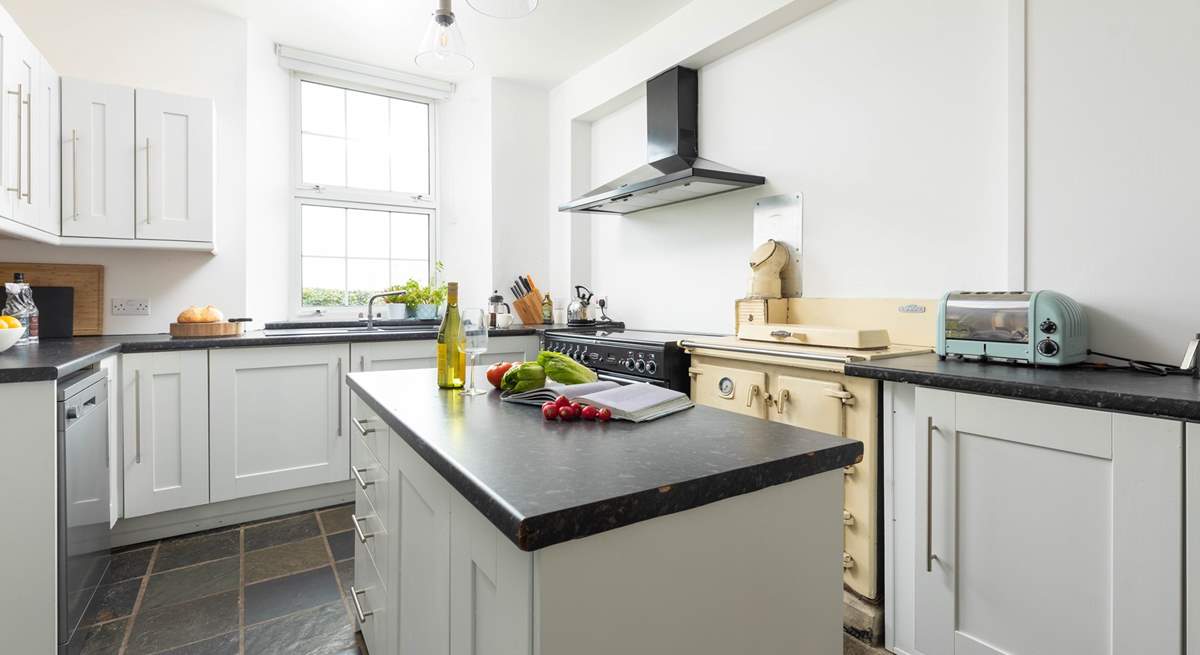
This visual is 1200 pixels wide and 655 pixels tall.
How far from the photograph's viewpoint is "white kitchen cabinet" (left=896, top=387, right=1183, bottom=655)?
1285 mm

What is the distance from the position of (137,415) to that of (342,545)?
1.11 meters

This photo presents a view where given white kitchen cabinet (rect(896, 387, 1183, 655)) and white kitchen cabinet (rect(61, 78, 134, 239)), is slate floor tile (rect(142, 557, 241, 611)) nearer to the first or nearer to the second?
white kitchen cabinet (rect(61, 78, 134, 239))

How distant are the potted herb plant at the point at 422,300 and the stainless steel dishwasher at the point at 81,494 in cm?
185

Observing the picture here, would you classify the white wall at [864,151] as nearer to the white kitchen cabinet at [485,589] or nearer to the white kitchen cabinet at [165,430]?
the white kitchen cabinet at [485,589]

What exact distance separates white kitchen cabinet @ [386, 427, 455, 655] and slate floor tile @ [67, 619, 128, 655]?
1225 millimetres

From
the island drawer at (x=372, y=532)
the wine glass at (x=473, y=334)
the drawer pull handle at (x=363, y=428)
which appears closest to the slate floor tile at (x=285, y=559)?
the island drawer at (x=372, y=532)

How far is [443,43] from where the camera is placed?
1931 mm

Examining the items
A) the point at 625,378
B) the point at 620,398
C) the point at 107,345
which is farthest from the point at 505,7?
the point at 107,345

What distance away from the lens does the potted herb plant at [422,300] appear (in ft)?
13.4

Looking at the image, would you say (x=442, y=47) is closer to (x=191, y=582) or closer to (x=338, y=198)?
(x=191, y=582)

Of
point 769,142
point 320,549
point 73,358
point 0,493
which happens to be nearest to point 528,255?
point 769,142

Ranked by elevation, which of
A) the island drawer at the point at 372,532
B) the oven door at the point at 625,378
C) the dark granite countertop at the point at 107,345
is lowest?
the island drawer at the point at 372,532

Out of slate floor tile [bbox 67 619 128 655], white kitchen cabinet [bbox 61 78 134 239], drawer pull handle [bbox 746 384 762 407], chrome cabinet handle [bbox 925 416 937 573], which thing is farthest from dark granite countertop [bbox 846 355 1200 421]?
white kitchen cabinet [bbox 61 78 134 239]

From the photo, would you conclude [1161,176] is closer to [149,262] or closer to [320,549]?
[320,549]
